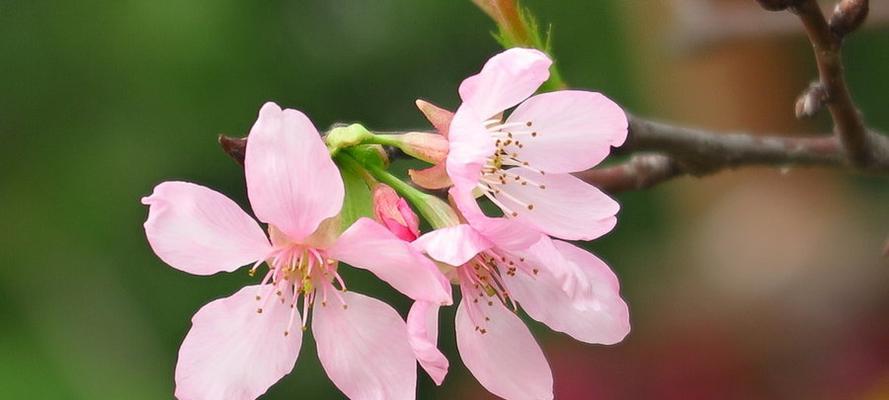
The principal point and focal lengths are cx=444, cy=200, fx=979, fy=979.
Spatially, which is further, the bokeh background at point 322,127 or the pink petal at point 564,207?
the bokeh background at point 322,127

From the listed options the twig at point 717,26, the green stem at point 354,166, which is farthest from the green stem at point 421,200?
the twig at point 717,26

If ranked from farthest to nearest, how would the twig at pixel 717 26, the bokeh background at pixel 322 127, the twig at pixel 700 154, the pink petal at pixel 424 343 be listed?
the bokeh background at pixel 322 127 → the twig at pixel 717 26 → the twig at pixel 700 154 → the pink petal at pixel 424 343

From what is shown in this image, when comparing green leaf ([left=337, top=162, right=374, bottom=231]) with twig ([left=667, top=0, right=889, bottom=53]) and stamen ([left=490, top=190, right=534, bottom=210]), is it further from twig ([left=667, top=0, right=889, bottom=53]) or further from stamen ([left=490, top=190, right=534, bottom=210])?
twig ([left=667, top=0, right=889, bottom=53])

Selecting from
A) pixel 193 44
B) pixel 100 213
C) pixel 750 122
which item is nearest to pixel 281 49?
pixel 193 44

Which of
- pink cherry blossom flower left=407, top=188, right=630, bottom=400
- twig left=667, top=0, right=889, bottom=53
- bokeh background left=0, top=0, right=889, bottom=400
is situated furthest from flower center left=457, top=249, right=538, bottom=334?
bokeh background left=0, top=0, right=889, bottom=400

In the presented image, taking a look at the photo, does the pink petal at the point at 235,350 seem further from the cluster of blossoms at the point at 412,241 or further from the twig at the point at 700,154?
the twig at the point at 700,154
